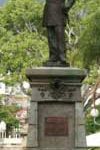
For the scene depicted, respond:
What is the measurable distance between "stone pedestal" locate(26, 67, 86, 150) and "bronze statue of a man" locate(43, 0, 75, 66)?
506 millimetres

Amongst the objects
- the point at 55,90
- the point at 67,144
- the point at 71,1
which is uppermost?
the point at 71,1

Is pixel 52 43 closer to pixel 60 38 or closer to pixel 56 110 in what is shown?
pixel 60 38

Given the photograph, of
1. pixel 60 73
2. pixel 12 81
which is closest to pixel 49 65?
pixel 60 73

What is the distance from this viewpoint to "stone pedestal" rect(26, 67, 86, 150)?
1641 centimetres

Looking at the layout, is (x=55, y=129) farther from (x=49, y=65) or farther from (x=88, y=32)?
(x=88, y=32)

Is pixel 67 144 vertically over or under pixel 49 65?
under

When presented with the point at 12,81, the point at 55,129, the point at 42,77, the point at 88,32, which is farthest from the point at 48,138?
the point at 12,81

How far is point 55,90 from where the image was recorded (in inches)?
653

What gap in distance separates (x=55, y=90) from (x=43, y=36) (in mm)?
34021

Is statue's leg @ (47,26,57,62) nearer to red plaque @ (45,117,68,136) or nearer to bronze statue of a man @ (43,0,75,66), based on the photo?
bronze statue of a man @ (43,0,75,66)

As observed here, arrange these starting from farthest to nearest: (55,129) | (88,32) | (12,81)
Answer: (12,81), (88,32), (55,129)

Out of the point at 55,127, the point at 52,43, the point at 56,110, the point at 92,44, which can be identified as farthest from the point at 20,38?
the point at 55,127

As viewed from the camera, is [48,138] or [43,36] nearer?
[48,138]

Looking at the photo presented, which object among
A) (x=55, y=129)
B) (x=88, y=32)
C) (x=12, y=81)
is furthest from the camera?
(x=12, y=81)
